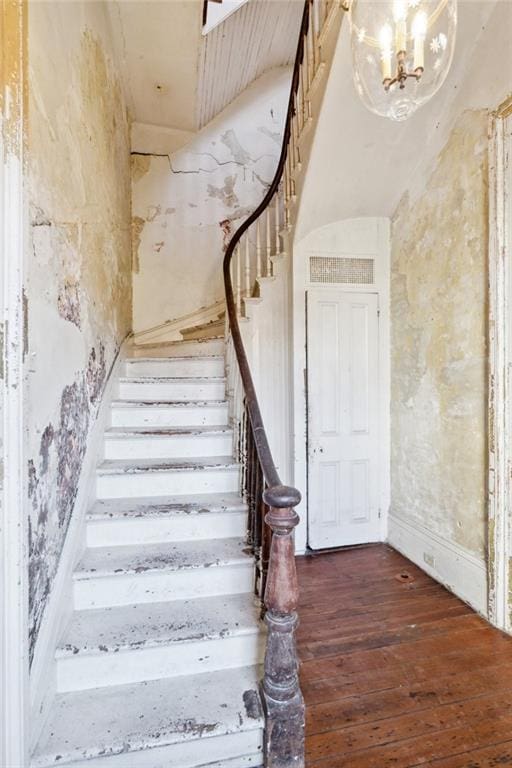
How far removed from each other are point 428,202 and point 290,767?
3.30m

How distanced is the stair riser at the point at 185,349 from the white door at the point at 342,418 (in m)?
0.92

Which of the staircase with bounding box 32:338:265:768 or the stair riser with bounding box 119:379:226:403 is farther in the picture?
the stair riser with bounding box 119:379:226:403

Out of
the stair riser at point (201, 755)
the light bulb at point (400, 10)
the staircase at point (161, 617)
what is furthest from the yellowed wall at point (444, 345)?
the stair riser at point (201, 755)

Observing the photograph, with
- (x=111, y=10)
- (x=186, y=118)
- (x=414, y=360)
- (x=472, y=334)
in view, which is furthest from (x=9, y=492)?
(x=186, y=118)

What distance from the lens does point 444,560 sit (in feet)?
8.77

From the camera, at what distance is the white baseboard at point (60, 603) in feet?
4.42

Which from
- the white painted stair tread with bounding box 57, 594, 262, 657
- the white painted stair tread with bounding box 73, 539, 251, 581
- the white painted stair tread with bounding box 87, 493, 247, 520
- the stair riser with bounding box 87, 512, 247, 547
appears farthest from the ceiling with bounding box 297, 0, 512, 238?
the white painted stair tread with bounding box 57, 594, 262, 657

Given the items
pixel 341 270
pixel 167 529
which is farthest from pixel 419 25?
pixel 167 529

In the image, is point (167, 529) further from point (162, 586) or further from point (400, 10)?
point (400, 10)

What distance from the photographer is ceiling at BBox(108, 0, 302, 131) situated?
9.98 feet

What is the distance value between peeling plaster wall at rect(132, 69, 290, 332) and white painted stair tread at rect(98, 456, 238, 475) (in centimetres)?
225

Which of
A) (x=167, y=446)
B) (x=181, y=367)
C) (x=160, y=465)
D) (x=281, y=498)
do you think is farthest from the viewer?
(x=181, y=367)

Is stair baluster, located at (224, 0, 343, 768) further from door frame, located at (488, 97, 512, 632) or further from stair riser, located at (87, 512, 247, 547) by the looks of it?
door frame, located at (488, 97, 512, 632)

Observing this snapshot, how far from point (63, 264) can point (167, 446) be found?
126 cm
